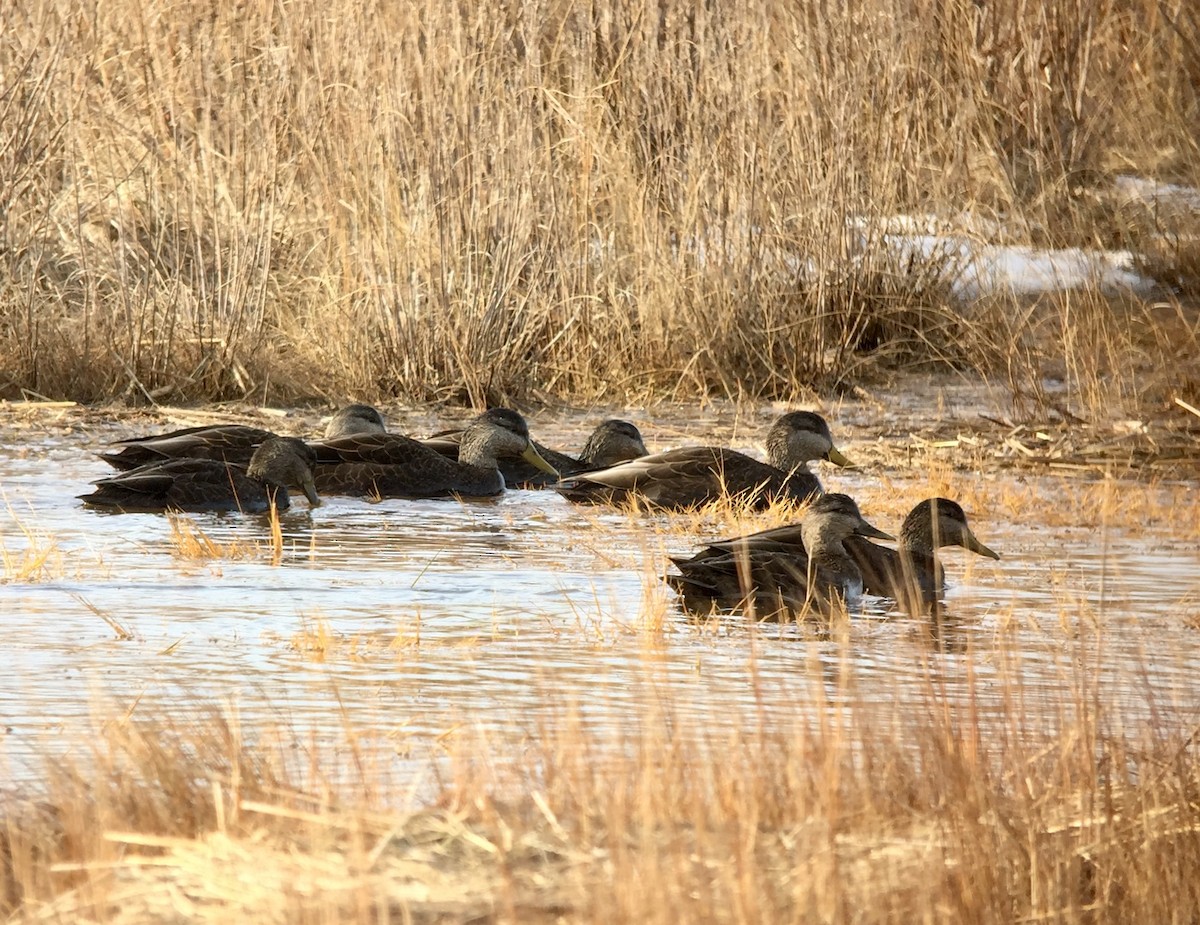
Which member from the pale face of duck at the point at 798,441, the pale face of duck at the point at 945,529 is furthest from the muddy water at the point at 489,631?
the pale face of duck at the point at 798,441

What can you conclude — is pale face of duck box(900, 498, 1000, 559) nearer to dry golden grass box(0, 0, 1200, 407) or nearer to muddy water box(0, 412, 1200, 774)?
muddy water box(0, 412, 1200, 774)

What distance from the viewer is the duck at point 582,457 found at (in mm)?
10227

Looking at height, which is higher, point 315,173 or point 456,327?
point 315,173

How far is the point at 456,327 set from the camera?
12188 millimetres

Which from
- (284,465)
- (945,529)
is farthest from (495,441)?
(945,529)

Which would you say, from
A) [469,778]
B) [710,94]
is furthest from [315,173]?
[469,778]

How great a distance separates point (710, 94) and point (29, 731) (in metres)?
8.54

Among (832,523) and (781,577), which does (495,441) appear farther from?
(781,577)

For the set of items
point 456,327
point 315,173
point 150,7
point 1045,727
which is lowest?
point 1045,727

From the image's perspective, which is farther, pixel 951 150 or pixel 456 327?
pixel 951 150

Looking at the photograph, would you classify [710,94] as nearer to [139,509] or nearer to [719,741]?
[139,509]

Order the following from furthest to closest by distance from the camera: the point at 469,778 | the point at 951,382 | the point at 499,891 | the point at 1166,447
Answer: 1. the point at 951,382
2. the point at 1166,447
3. the point at 469,778
4. the point at 499,891

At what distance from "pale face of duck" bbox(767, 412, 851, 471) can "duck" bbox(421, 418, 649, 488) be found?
729 millimetres

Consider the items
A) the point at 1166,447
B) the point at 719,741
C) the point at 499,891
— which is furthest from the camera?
the point at 1166,447
